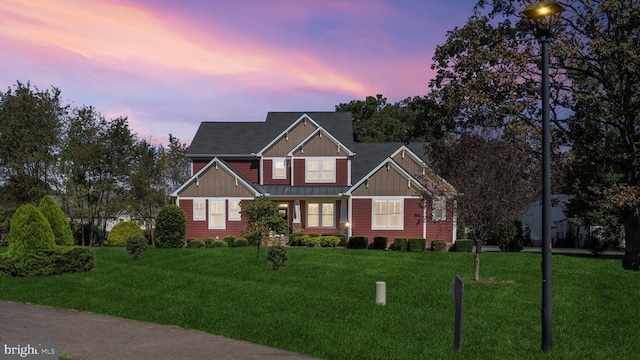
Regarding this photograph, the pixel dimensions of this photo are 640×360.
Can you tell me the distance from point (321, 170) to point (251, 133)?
290 inches

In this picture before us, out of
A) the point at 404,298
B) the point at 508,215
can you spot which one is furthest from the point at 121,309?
the point at 508,215

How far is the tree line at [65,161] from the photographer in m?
43.6

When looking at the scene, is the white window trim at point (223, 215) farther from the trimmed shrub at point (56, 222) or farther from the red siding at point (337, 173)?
the trimmed shrub at point (56, 222)

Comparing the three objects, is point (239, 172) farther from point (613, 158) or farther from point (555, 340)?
point (555, 340)

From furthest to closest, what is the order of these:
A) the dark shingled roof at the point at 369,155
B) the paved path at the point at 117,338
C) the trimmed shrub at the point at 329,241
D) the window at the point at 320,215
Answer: the dark shingled roof at the point at 369,155 < the window at the point at 320,215 < the trimmed shrub at the point at 329,241 < the paved path at the point at 117,338

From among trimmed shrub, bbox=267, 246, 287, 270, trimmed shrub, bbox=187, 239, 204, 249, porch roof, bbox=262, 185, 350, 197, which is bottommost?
trimmed shrub, bbox=187, 239, 204, 249

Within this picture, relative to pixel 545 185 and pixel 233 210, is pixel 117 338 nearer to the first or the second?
pixel 545 185

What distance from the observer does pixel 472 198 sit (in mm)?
21719

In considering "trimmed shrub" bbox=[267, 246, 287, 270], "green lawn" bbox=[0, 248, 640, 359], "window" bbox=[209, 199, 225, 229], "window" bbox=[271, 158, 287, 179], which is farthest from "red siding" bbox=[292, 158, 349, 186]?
"trimmed shrub" bbox=[267, 246, 287, 270]

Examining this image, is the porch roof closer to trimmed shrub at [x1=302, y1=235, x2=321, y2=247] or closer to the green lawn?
trimmed shrub at [x1=302, y1=235, x2=321, y2=247]

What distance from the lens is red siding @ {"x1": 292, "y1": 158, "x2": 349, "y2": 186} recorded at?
41.7 metres

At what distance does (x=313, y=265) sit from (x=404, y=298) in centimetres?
732

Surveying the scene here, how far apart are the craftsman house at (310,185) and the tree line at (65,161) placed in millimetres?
7470

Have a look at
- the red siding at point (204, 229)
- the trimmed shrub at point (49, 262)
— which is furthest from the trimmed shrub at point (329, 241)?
the trimmed shrub at point (49, 262)
